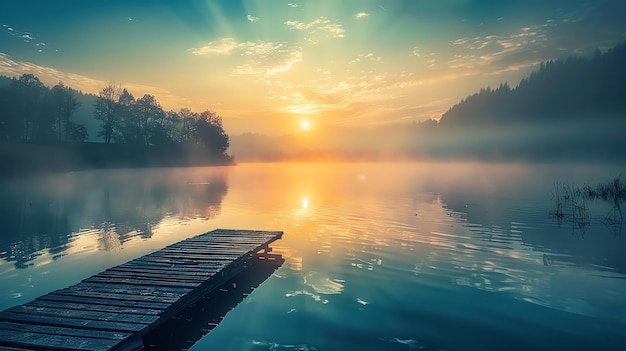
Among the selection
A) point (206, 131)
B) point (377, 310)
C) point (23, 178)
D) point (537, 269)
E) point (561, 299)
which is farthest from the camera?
point (206, 131)

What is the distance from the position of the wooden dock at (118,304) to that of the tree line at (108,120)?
123 meters

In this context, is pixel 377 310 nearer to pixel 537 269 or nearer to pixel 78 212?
pixel 537 269

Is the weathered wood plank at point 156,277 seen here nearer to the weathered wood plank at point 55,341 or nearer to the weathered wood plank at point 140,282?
the weathered wood plank at point 140,282

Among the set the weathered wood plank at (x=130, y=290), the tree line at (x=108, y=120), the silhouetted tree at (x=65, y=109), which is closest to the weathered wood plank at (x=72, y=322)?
the weathered wood plank at (x=130, y=290)

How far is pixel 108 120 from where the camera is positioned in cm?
13350

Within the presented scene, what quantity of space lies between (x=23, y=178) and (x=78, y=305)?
103917 mm

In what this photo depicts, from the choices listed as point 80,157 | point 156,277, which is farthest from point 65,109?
point 156,277

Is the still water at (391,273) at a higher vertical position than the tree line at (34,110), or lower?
lower

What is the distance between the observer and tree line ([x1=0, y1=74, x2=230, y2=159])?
11219cm

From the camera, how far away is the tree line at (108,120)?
112m

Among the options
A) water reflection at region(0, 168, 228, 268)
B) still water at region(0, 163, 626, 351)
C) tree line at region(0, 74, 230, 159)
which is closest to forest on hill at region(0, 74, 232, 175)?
tree line at region(0, 74, 230, 159)

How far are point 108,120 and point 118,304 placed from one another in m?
144

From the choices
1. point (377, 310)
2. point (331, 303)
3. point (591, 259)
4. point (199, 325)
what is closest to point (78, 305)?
point (199, 325)

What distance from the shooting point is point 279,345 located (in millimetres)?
11023
